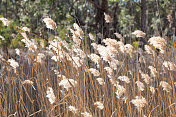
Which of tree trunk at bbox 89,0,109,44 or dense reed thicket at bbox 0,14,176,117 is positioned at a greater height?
tree trunk at bbox 89,0,109,44

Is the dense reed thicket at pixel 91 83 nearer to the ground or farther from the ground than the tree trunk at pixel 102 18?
nearer to the ground

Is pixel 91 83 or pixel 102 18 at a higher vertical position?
pixel 102 18

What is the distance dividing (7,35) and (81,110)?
11.6 ft

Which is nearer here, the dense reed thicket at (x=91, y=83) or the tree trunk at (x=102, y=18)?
the dense reed thicket at (x=91, y=83)

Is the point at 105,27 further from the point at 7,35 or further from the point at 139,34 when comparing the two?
the point at 139,34

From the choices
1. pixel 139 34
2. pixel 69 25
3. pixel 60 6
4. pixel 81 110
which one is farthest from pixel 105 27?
pixel 81 110

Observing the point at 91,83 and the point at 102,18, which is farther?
the point at 102,18

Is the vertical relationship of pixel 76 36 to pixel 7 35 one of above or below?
below

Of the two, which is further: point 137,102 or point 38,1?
point 38,1

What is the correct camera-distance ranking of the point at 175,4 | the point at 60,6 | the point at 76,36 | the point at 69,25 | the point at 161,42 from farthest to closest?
the point at 175,4
the point at 60,6
the point at 69,25
the point at 76,36
the point at 161,42

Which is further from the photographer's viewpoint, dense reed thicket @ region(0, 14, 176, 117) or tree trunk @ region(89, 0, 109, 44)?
tree trunk @ region(89, 0, 109, 44)

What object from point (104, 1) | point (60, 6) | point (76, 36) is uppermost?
point (60, 6)

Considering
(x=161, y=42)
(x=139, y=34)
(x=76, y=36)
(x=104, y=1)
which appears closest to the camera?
(x=161, y=42)

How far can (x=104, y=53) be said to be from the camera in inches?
50.6
